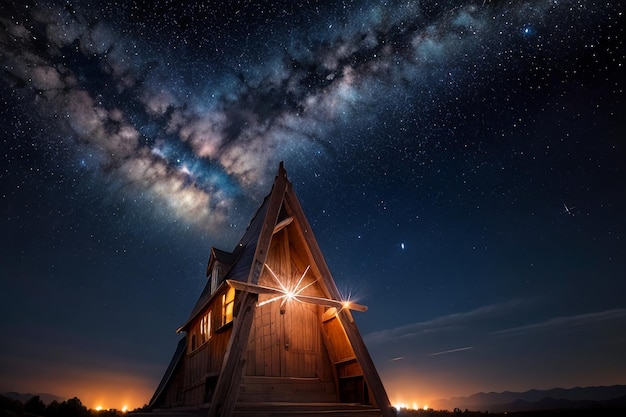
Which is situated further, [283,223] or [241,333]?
[283,223]

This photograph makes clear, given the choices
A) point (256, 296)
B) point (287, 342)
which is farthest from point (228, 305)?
point (256, 296)

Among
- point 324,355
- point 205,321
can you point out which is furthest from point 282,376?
point 205,321

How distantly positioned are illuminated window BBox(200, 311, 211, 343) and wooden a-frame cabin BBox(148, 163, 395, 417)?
0.09 metres

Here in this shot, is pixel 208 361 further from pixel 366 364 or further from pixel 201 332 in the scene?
pixel 366 364

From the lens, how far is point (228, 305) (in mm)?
11758

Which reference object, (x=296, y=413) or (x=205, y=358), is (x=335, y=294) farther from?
(x=205, y=358)

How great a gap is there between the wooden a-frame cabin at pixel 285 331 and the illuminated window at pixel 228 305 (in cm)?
3

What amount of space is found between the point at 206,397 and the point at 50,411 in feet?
40.9

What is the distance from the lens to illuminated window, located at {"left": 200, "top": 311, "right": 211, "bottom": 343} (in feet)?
44.4

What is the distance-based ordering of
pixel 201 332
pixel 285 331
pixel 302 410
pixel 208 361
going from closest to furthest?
pixel 302 410, pixel 285 331, pixel 208 361, pixel 201 332

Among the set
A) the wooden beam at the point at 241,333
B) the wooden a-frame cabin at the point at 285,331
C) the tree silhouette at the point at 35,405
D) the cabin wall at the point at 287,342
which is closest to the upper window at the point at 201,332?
the wooden a-frame cabin at the point at 285,331

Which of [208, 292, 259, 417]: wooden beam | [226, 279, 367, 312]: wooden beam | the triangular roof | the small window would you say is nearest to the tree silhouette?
the small window

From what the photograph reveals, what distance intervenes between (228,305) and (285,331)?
2086mm

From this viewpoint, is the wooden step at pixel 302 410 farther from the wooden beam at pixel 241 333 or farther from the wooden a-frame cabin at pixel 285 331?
the wooden beam at pixel 241 333
